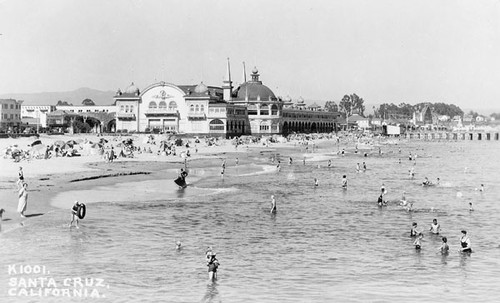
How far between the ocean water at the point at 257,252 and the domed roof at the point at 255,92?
110 m

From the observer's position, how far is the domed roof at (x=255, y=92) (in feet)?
502

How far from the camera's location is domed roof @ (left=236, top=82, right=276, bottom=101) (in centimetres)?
15288

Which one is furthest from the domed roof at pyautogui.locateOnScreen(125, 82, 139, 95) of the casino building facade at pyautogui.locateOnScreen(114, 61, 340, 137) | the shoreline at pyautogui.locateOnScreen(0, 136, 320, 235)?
the shoreline at pyautogui.locateOnScreen(0, 136, 320, 235)

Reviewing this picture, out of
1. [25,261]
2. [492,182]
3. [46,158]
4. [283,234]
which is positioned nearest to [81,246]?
[25,261]

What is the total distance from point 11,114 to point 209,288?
11197 centimetres

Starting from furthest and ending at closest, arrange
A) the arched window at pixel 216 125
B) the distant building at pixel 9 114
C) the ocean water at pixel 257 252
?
the arched window at pixel 216 125, the distant building at pixel 9 114, the ocean water at pixel 257 252

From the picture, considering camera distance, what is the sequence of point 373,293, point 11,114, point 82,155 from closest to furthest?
point 373,293
point 82,155
point 11,114

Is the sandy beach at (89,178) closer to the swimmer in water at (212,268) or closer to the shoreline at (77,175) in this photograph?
the shoreline at (77,175)

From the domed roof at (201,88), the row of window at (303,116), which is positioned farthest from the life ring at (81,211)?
the row of window at (303,116)

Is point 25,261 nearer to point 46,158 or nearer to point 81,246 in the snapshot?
point 81,246

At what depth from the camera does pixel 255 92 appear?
155 m

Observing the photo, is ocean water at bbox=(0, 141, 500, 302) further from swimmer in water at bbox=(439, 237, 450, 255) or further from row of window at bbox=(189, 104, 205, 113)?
row of window at bbox=(189, 104, 205, 113)

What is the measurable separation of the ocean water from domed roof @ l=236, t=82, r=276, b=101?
110243 millimetres

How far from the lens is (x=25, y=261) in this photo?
21.3m
